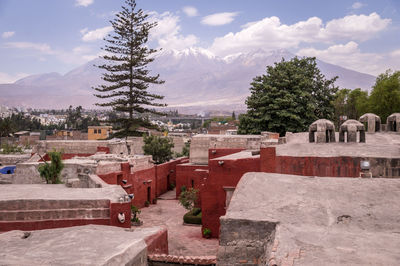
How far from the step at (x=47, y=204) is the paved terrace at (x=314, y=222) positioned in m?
4.58

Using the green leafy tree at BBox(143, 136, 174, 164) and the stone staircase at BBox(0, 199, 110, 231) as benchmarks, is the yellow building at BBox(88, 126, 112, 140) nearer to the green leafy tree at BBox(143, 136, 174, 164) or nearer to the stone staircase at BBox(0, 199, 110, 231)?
the green leafy tree at BBox(143, 136, 174, 164)

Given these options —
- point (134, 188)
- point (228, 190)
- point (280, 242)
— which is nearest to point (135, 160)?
point (134, 188)

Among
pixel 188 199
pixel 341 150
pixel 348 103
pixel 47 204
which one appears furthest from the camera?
pixel 348 103

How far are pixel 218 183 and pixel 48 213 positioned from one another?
689 cm

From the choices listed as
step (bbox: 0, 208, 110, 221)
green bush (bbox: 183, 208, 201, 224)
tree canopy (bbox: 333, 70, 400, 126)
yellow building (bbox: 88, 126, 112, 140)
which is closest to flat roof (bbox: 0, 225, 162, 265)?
step (bbox: 0, 208, 110, 221)

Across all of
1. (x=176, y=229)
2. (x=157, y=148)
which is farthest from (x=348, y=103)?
(x=176, y=229)

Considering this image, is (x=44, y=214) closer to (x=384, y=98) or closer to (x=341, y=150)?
(x=341, y=150)

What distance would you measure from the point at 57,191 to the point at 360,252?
34.0 ft

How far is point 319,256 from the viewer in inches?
241

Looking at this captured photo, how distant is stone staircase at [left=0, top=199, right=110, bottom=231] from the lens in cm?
1191

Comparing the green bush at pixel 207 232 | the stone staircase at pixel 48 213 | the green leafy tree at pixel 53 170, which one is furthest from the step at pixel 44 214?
the green bush at pixel 207 232

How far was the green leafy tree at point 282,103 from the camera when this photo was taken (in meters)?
30.6

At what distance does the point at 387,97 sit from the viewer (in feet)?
127

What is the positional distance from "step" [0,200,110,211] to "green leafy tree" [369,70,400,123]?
3320 centimetres
